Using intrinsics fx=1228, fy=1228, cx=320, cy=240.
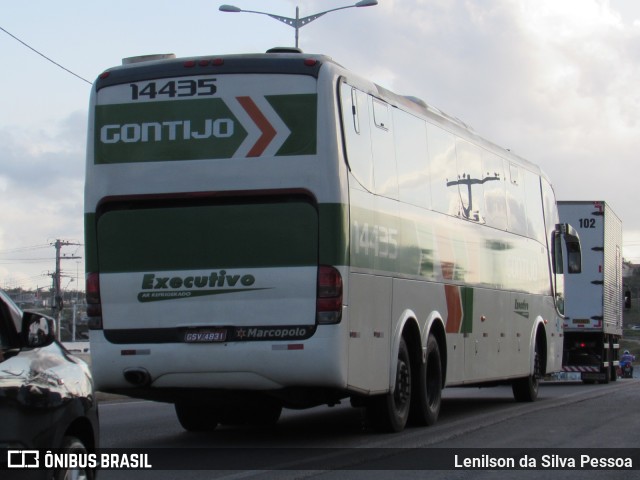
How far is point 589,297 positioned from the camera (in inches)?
1296

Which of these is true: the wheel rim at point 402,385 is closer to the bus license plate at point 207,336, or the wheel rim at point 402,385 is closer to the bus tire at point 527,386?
the bus license plate at point 207,336

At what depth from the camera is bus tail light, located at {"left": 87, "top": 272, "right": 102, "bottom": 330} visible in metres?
12.1

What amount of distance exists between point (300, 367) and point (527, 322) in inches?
364

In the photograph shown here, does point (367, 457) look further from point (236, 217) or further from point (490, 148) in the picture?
point (490, 148)

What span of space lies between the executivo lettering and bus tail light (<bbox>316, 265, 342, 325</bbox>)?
25.8 inches

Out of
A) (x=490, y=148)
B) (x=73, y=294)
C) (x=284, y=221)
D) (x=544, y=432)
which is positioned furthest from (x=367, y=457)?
(x=73, y=294)

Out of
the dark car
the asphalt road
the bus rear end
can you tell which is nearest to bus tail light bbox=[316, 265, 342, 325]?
the bus rear end

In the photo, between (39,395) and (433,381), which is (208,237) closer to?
(433,381)

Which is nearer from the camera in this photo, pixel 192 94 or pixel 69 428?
pixel 69 428

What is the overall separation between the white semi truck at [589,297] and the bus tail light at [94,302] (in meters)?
22.5

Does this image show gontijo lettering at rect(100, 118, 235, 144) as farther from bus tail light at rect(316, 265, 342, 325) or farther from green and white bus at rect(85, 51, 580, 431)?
bus tail light at rect(316, 265, 342, 325)

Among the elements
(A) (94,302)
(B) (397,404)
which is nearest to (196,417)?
(B) (397,404)

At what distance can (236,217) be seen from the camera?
1184 centimetres

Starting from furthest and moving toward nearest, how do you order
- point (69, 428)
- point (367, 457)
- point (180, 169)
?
point (180, 169), point (367, 457), point (69, 428)
